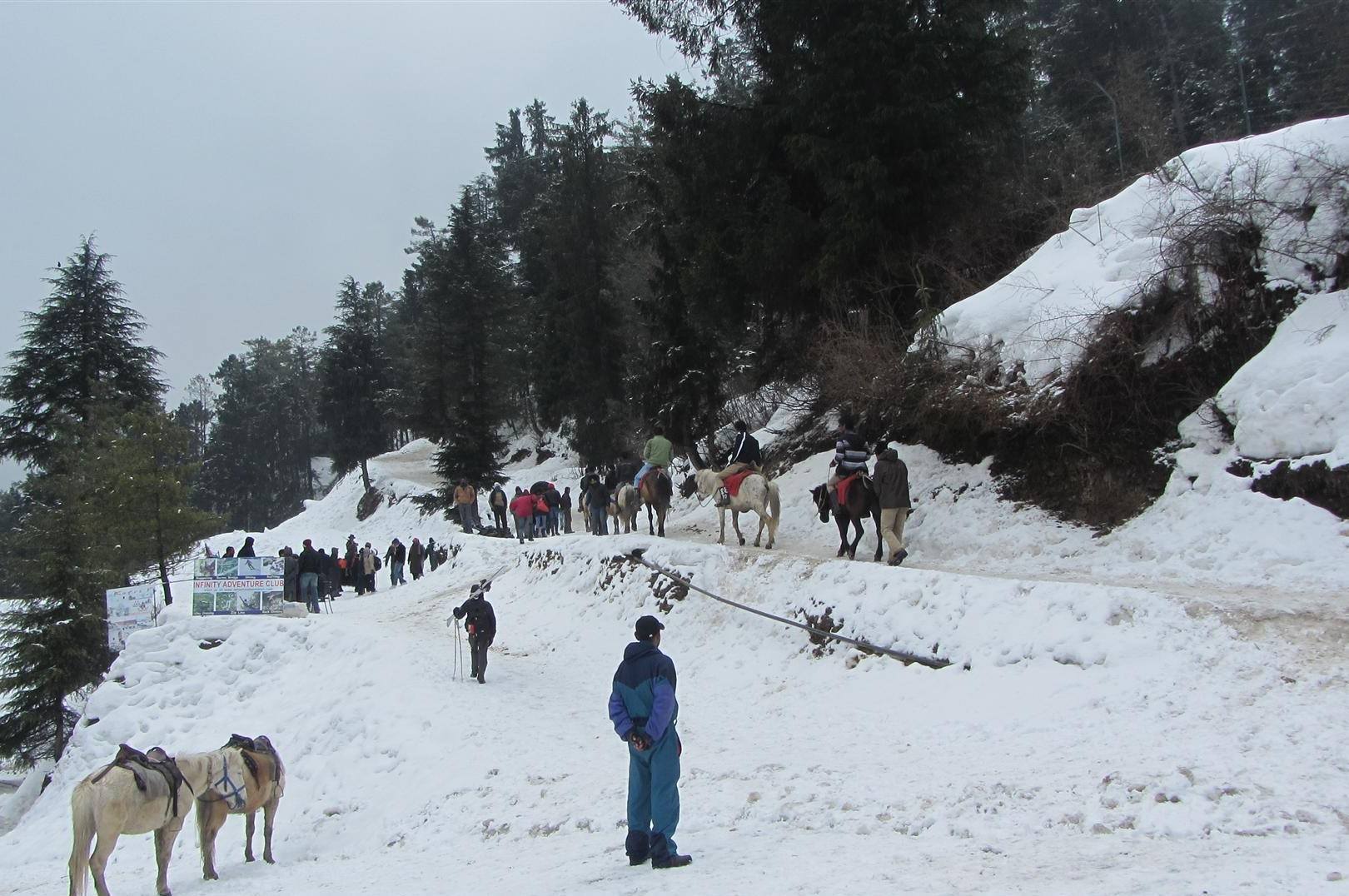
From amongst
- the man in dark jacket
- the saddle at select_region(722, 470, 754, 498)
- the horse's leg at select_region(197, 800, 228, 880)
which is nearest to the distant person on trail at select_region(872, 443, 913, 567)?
the saddle at select_region(722, 470, 754, 498)

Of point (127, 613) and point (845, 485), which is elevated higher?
point (845, 485)

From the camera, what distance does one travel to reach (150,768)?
27.5 ft

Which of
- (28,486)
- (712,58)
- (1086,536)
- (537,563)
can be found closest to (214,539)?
(28,486)

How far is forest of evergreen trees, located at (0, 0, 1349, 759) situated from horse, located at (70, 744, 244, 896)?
13214 mm

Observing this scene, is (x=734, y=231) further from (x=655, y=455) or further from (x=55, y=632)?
(x=55, y=632)

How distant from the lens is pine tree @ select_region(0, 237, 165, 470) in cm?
3872

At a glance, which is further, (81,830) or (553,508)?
(553,508)

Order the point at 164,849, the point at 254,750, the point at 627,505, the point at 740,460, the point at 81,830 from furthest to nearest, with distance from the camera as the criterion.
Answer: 1. the point at 627,505
2. the point at 740,460
3. the point at 254,750
4. the point at 164,849
5. the point at 81,830

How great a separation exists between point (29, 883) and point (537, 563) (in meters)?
11.5

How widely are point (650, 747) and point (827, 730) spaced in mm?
3716

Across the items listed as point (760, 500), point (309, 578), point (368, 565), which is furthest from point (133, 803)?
point (368, 565)

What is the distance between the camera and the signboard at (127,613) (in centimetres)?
1822

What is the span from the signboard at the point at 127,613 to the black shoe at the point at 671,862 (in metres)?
16.0

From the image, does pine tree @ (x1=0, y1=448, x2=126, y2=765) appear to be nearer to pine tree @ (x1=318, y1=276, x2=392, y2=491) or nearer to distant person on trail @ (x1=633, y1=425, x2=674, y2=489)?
distant person on trail @ (x1=633, y1=425, x2=674, y2=489)
